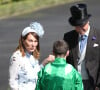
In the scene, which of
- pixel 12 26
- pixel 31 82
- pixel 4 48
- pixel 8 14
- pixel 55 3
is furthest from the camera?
pixel 55 3

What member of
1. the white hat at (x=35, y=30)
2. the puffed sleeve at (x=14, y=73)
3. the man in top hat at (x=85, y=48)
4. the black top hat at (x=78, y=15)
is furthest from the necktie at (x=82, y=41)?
the puffed sleeve at (x=14, y=73)

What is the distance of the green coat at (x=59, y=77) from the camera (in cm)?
666

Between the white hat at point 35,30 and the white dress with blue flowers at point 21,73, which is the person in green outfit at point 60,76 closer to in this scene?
the white dress with blue flowers at point 21,73

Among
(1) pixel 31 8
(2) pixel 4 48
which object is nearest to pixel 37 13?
(1) pixel 31 8

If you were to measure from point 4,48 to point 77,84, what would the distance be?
394 inches

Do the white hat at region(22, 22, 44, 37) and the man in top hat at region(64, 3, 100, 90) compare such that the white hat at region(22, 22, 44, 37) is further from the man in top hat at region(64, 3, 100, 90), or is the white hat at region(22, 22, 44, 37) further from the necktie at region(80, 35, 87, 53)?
the necktie at region(80, 35, 87, 53)

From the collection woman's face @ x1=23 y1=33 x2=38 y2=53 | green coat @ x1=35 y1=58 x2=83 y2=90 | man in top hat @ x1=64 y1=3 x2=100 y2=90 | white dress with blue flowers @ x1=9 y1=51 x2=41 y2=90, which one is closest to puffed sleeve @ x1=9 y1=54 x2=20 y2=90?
white dress with blue flowers @ x1=9 y1=51 x2=41 y2=90

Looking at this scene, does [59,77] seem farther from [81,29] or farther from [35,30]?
[81,29]

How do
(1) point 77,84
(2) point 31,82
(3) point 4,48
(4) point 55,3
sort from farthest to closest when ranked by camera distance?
(4) point 55,3 → (3) point 4,48 → (2) point 31,82 → (1) point 77,84

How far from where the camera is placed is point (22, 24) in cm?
2047

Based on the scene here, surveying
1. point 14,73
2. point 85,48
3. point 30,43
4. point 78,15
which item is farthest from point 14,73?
point 78,15

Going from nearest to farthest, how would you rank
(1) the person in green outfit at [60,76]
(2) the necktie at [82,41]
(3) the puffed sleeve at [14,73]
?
1. (1) the person in green outfit at [60,76]
2. (3) the puffed sleeve at [14,73]
3. (2) the necktie at [82,41]

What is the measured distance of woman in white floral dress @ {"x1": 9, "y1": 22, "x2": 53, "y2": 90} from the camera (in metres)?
7.11

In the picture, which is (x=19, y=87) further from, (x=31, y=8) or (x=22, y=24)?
(x=31, y=8)
